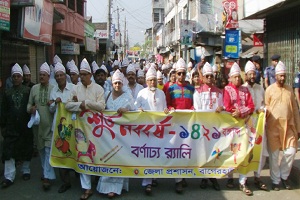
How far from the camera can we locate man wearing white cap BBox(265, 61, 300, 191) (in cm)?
569

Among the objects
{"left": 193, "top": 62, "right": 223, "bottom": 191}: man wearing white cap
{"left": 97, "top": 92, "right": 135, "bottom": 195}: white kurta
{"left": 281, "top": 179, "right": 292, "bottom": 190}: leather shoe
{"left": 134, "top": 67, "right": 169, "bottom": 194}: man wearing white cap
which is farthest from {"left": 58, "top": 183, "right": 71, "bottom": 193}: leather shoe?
{"left": 281, "top": 179, "right": 292, "bottom": 190}: leather shoe

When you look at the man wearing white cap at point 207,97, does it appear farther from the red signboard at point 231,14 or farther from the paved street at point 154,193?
the red signboard at point 231,14

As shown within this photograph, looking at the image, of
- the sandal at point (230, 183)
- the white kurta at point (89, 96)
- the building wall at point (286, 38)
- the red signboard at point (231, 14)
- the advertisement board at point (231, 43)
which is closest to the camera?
the white kurta at point (89, 96)

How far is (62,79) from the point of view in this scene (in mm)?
6047

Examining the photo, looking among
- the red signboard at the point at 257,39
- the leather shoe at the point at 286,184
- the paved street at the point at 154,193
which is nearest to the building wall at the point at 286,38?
the red signboard at the point at 257,39

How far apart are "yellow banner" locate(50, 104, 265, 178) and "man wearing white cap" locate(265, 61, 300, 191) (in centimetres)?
20

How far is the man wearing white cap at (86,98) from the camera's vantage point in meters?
5.54

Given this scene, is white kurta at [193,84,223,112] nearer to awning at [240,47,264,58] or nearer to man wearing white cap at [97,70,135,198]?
man wearing white cap at [97,70,135,198]

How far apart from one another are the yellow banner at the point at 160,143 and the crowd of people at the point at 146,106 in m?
0.14

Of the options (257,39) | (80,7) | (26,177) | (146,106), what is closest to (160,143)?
(146,106)

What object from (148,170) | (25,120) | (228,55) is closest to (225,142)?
(148,170)

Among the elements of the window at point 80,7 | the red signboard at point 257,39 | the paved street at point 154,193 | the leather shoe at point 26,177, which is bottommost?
the paved street at point 154,193

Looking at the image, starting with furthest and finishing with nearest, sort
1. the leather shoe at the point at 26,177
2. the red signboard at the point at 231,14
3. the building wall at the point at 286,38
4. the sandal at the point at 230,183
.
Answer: the red signboard at the point at 231,14 → the building wall at the point at 286,38 → the leather shoe at the point at 26,177 → the sandal at the point at 230,183

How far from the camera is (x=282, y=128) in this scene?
569 centimetres
